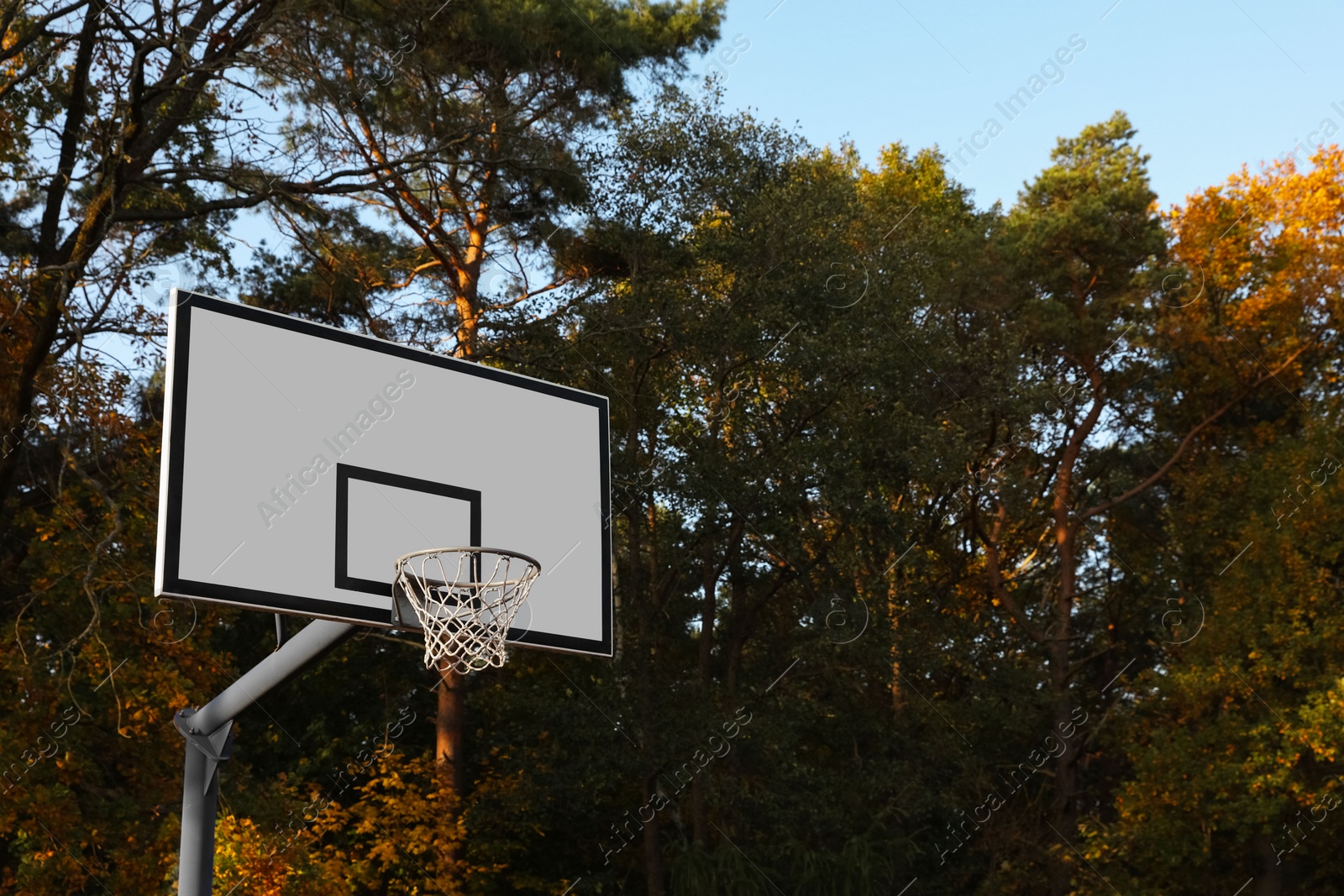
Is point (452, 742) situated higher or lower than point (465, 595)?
higher

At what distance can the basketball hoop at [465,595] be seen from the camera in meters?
5.46

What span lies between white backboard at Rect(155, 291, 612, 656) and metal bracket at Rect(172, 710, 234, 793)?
0.62 metres

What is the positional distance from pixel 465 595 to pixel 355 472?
2.43ft

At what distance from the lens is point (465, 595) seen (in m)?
5.66

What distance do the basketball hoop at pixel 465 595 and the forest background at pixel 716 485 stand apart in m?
7.33

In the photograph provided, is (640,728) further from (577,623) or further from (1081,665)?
(577,623)

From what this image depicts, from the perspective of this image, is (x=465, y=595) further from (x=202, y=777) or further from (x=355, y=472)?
(x=202, y=777)

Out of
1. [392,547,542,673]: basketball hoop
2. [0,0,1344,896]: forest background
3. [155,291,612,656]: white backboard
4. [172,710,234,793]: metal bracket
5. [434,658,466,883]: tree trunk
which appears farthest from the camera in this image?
[434,658,466,883]: tree trunk

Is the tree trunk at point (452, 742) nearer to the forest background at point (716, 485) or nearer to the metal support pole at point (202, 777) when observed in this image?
the forest background at point (716, 485)

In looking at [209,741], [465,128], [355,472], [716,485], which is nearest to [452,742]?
[716,485]

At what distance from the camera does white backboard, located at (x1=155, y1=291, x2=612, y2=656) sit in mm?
5184

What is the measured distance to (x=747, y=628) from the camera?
18.5 metres

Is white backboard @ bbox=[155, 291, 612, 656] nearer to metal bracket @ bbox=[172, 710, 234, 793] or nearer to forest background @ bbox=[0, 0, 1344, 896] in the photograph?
metal bracket @ bbox=[172, 710, 234, 793]

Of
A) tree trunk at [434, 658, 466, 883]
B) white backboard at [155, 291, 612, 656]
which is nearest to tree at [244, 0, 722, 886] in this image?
tree trunk at [434, 658, 466, 883]
